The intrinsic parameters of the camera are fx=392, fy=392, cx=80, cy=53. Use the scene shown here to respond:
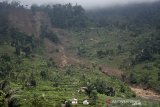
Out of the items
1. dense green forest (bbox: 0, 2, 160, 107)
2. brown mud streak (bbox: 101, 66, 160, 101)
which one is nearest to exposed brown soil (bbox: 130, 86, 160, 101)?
brown mud streak (bbox: 101, 66, 160, 101)

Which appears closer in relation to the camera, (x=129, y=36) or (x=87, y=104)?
(x=87, y=104)

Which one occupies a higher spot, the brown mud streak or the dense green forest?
the dense green forest

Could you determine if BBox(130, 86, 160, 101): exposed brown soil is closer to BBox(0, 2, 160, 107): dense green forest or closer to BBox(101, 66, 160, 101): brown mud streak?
BBox(101, 66, 160, 101): brown mud streak

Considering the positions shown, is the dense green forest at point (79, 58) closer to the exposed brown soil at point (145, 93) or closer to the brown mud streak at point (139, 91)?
the brown mud streak at point (139, 91)

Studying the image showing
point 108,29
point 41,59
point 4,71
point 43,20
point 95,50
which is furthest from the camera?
point 43,20

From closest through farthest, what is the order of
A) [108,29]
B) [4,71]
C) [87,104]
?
[87,104], [4,71], [108,29]

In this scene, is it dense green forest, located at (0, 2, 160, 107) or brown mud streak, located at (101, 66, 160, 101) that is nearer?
dense green forest, located at (0, 2, 160, 107)

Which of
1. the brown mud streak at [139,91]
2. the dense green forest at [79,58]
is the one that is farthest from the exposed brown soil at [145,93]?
the dense green forest at [79,58]

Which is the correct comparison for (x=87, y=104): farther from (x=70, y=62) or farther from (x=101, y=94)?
(x=70, y=62)

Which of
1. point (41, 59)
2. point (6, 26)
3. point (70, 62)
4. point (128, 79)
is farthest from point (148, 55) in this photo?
point (6, 26)
